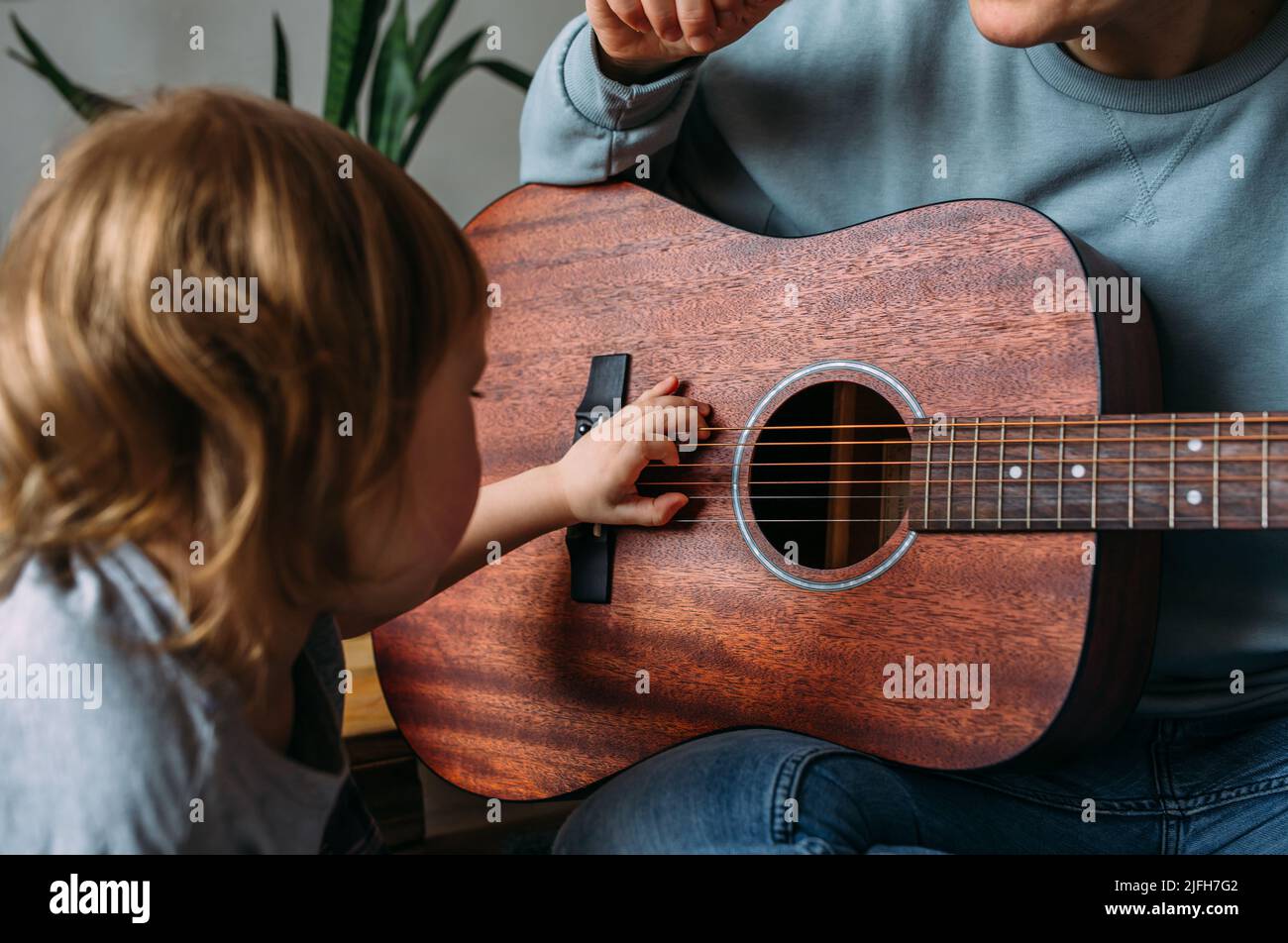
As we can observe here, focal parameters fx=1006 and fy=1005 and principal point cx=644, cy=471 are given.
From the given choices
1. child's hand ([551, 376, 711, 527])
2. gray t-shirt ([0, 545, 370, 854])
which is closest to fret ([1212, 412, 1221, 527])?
child's hand ([551, 376, 711, 527])

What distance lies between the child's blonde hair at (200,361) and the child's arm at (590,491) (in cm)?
31

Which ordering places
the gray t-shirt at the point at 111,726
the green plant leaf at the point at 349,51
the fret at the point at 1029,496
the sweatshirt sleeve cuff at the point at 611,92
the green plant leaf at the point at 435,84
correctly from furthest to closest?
the green plant leaf at the point at 435,84 < the green plant leaf at the point at 349,51 < the sweatshirt sleeve cuff at the point at 611,92 < the fret at the point at 1029,496 < the gray t-shirt at the point at 111,726

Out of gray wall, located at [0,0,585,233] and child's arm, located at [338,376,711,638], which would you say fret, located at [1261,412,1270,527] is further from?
gray wall, located at [0,0,585,233]

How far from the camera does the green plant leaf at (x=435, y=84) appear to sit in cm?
174

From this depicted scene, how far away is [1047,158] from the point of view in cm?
90

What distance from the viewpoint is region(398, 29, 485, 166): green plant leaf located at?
174 cm

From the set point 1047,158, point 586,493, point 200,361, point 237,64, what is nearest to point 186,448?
point 200,361

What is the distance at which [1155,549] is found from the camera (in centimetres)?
78

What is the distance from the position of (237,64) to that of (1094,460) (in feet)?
5.89

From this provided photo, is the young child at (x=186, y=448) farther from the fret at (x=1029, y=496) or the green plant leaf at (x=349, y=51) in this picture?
the green plant leaf at (x=349, y=51)

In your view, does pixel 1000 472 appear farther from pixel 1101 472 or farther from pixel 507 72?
pixel 507 72

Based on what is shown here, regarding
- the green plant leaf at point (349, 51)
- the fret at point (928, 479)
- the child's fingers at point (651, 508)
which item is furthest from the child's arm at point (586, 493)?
the green plant leaf at point (349, 51)

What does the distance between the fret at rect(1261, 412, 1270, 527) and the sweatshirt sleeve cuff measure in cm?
65

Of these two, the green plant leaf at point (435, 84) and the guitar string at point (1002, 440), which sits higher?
the green plant leaf at point (435, 84)
